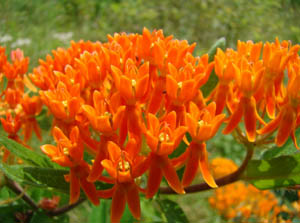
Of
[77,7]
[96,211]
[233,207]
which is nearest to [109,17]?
[77,7]

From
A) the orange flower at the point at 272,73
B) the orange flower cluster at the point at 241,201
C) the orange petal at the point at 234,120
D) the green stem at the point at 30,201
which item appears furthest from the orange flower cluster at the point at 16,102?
the orange flower cluster at the point at 241,201

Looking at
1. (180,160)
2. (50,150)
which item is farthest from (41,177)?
(180,160)

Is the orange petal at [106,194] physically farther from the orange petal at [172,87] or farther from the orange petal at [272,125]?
the orange petal at [272,125]

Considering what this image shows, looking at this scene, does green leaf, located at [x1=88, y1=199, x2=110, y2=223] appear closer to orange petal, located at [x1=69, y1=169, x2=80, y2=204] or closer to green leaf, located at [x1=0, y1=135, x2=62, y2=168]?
green leaf, located at [x1=0, y1=135, x2=62, y2=168]

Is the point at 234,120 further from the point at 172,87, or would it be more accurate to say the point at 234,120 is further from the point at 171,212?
the point at 171,212

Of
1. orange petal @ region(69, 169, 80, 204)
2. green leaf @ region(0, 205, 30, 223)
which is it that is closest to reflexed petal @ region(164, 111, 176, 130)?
orange petal @ region(69, 169, 80, 204)

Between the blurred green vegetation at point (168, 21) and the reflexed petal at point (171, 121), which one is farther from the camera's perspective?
the blurred green vegetation at point (168, 21)
